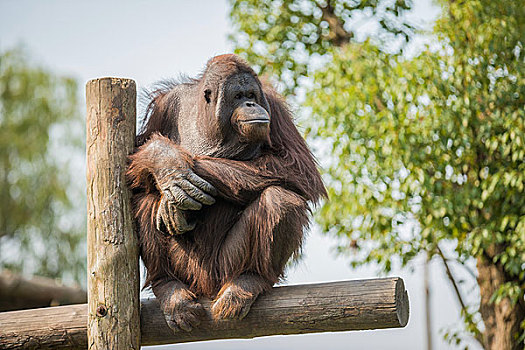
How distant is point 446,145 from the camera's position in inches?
220

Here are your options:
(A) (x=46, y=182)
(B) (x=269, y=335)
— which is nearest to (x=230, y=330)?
(B) (x=269, y=335)

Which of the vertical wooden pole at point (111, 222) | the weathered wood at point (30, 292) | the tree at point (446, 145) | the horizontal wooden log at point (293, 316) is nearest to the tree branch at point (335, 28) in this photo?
the tree at point (446, 145)

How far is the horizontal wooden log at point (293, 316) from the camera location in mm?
2385

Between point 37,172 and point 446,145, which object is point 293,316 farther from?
point 37,172

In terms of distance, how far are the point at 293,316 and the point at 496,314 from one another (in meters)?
4.35

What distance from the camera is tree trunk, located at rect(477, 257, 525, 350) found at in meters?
6.11

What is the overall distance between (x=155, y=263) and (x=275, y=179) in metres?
0.60

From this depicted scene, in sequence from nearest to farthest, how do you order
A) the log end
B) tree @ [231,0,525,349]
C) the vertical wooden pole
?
the log end < the vertical wooden pole < tree @ [231,0,525,349]

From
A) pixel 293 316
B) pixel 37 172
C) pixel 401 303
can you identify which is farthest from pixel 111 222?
pixel 37 172

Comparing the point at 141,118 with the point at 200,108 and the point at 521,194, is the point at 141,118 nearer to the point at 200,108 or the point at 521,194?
the point at 200,108

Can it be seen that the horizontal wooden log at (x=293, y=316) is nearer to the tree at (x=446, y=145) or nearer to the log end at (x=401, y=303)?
the log end at (x=401, y=303)

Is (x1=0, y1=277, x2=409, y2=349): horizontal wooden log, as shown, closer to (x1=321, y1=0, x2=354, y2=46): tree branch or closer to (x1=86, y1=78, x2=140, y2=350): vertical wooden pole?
(x1=86, y1=78, x2=140, y2=350): vertical wooden pole

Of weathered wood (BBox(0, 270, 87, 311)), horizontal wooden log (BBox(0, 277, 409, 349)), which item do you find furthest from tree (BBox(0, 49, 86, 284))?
horizontal wooden log (BBox(0, 277, 409, 349))

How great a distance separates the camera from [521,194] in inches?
219
